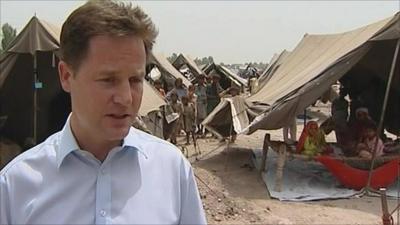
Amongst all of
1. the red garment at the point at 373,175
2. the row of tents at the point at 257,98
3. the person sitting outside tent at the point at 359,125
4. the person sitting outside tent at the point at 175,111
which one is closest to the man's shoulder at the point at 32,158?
the row of tents at the point at 257,98

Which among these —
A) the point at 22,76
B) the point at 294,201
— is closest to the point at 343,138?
the point at 294,201

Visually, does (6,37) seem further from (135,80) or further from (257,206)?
(135,80)

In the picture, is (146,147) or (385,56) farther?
(385,56)

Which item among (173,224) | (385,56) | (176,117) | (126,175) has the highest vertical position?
(126,175)

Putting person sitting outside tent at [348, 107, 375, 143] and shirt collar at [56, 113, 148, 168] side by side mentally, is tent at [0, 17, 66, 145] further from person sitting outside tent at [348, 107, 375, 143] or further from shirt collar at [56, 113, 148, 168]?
shirt collar at [56, 113, 148, 168]

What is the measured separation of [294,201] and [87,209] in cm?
654

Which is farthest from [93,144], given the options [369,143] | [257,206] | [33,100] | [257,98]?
[257,98]

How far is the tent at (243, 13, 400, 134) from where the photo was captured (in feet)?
28.0

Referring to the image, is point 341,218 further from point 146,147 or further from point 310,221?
point 146,147

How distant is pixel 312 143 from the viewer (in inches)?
336

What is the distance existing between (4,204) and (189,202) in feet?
1.50

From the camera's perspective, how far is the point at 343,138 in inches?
386

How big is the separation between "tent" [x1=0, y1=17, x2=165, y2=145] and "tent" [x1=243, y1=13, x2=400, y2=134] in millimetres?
2054

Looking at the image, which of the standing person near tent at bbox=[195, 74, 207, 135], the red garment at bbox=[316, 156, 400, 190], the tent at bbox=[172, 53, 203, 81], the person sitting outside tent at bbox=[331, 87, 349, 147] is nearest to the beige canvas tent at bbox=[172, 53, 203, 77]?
the tent at bbox=[172, 53, 203, 81]
